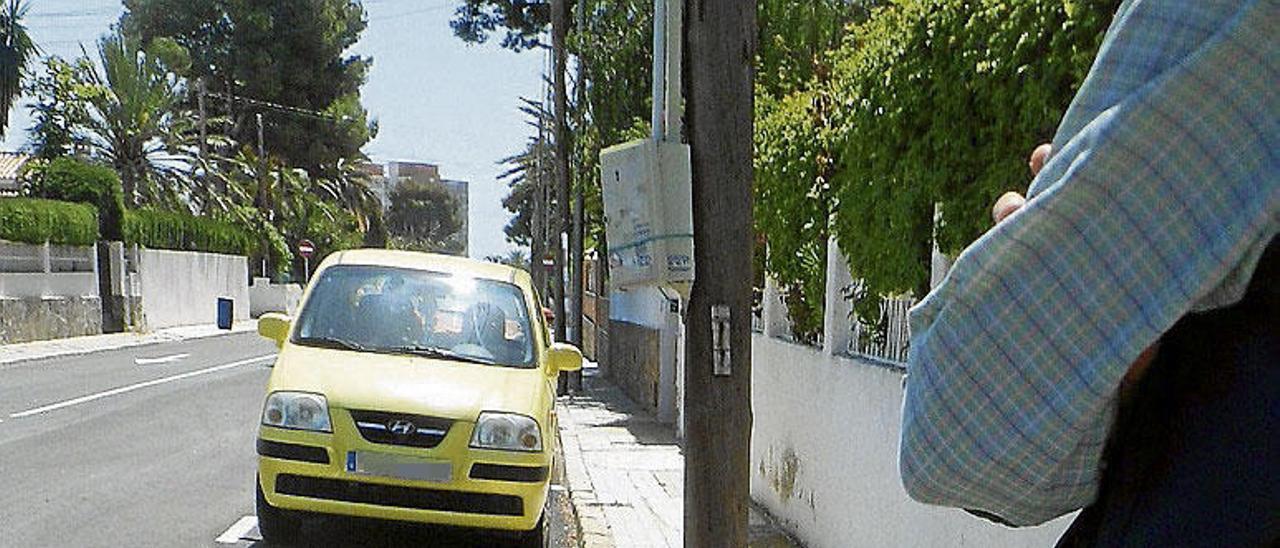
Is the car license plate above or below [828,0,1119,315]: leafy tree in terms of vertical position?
below

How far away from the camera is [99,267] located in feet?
89.3

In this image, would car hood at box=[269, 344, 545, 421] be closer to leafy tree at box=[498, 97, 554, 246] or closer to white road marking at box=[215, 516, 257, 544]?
white road marking at box=[215, 516, 257, 544]

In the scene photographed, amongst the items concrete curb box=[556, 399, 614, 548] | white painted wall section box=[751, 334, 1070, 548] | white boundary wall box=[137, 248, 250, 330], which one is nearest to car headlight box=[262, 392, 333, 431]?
concrete curb box=[556, 399, 614, 548]

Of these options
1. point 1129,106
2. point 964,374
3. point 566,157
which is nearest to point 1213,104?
point 1129,106

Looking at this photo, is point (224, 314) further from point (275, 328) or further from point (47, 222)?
point (275, 328)

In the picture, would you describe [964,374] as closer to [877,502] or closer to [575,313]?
[877,502]

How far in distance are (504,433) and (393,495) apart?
0.69 meters

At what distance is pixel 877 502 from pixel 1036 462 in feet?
14.1

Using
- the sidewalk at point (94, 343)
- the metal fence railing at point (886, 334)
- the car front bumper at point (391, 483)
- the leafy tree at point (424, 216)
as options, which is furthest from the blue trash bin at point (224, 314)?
Result: the leafy tree at point (424, 216)

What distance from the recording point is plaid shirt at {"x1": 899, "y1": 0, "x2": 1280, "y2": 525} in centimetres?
110

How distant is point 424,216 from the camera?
86812mm

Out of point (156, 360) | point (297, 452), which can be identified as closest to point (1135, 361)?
point (297, 452)

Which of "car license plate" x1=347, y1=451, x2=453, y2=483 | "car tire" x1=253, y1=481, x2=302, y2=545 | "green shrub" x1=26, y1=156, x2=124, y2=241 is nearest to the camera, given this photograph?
"car license plate" x1=347, y1=451, x2=453, y2=483

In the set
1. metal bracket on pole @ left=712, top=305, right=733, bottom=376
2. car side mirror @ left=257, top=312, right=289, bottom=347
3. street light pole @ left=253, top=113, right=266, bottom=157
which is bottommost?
car side mirror @ left=257, top=312, right=289, bottom=347
